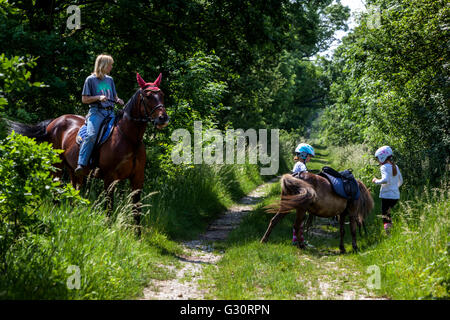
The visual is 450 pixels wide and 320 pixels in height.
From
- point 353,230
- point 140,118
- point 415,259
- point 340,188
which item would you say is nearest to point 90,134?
point 140,118

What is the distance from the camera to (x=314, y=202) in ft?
22.8

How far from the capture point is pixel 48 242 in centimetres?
466

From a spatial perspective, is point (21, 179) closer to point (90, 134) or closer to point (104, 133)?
point (90, 134)

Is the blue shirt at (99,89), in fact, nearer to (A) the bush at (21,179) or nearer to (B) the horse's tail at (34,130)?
(B) the horse's tail at (34,130)

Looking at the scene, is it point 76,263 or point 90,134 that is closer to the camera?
point 76,263

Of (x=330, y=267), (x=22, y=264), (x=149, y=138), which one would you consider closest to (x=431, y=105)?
(x=330, y=267)

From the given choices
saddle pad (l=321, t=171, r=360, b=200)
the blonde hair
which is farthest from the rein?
saddle pad (l=321, t=171, r=360, b=200)

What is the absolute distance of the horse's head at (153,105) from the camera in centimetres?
644

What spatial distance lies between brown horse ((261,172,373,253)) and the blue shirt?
11.6ft

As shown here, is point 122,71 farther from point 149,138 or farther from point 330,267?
point 330,267

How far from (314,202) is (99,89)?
14.3ft

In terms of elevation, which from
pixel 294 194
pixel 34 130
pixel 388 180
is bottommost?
pixel 294 194

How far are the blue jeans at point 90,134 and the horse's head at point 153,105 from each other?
2.83ft

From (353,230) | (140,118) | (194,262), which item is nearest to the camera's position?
(194,262)
